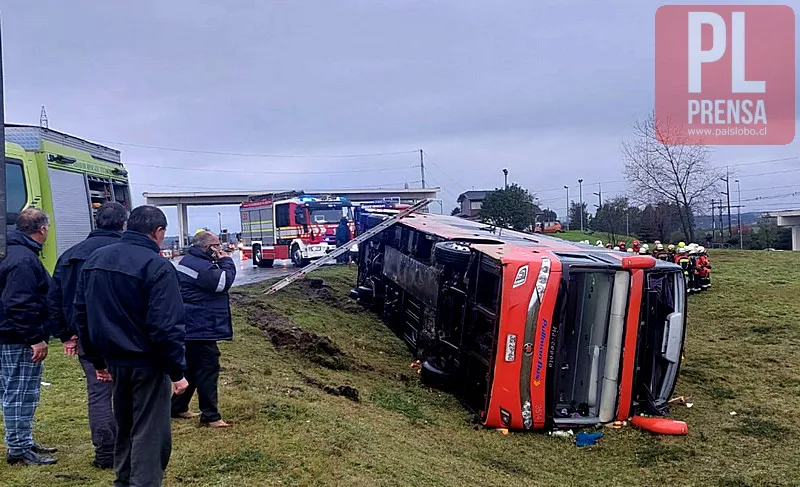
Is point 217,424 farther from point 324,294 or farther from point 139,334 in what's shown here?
point 324,294

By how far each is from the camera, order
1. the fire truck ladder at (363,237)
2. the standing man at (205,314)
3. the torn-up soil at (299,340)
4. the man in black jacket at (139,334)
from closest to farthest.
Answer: the man in black jacket at (139,334), the standing man at (205,314), the torn-up soil at (299,340), the fire truck ladder at (363,237)

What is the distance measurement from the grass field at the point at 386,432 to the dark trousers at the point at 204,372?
0.17m

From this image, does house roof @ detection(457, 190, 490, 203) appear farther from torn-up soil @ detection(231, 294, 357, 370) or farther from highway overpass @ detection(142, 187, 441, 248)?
torn-up soil @ detection(231, 294, 357, 370)

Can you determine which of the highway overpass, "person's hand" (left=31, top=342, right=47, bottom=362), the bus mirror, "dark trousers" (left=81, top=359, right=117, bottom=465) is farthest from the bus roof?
the highway overpass

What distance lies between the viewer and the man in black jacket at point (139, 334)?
3.76 meters

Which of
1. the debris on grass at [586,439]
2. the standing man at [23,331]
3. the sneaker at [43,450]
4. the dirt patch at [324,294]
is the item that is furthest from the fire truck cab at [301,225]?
the standing man at [23,331]

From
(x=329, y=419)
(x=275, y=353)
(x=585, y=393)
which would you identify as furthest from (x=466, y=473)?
(x=275, y=353)

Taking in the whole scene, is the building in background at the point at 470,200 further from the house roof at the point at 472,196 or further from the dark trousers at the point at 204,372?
the dark trousers at the point at 204,372

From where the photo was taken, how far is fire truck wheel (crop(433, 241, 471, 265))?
26.6 ft

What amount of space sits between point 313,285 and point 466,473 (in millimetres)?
10711

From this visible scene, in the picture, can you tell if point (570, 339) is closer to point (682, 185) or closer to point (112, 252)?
point (112, 252)

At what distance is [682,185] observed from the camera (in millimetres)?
34906

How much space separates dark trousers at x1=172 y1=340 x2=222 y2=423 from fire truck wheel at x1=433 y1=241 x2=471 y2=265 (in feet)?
11.3

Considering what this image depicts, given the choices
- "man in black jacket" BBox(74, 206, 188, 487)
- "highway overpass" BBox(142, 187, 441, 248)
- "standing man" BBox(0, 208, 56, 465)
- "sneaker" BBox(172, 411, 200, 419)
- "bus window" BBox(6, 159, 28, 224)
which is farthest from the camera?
"highway overpass" BBox(142, 187, 441, 248)
